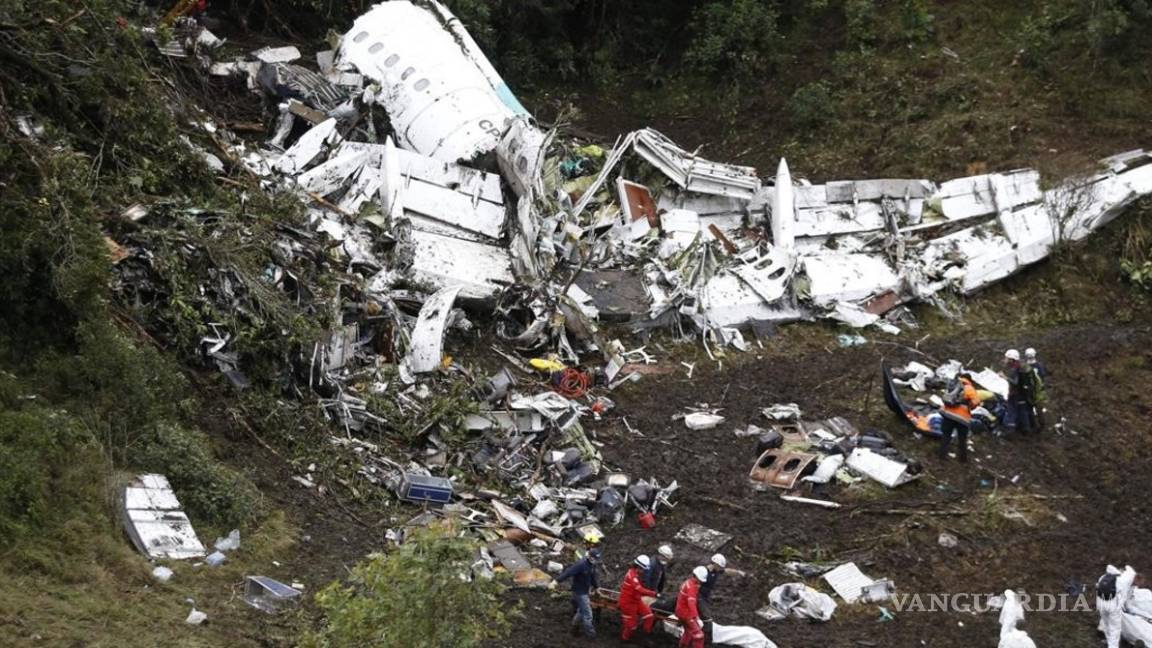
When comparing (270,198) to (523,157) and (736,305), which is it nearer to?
(523,157)

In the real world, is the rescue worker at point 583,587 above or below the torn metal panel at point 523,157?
below

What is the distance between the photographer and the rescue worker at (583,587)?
9539 millimetres

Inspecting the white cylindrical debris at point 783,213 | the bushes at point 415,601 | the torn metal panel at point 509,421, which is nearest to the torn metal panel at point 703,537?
the torn metal panel at point 509,421

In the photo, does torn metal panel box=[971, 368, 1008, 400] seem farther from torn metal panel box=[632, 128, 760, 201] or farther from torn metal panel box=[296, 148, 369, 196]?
torn metal panel box=[296, 148, 369, 196]

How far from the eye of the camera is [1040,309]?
1636 centimetres

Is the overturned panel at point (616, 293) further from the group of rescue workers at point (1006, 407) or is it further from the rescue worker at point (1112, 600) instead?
the rescue worker at point (1112, 600)

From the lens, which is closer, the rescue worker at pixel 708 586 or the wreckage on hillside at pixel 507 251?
the rescue worker at pixel 708 586

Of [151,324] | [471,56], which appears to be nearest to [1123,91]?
[471,56]

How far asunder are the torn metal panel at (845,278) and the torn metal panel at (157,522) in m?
8.85

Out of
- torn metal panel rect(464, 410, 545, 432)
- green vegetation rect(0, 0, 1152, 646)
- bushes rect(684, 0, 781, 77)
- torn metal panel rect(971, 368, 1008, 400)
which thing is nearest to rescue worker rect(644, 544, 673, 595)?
green vegetation rect(0, 0, 1152, 646)

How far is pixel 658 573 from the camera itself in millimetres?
9984

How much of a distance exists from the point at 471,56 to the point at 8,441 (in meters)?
10.5

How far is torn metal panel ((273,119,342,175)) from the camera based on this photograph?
53.3ft

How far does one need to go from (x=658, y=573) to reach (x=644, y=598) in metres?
0.34
